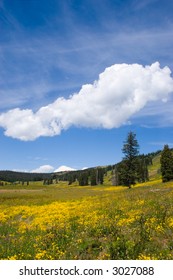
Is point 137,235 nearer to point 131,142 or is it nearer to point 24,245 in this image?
point 24,245

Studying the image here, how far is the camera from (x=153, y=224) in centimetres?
1443

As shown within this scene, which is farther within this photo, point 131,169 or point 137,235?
point 131,169

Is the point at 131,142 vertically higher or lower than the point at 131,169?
higher

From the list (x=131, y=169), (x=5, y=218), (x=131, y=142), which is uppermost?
(x=131, y=142)

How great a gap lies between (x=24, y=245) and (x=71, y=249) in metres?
2.76
